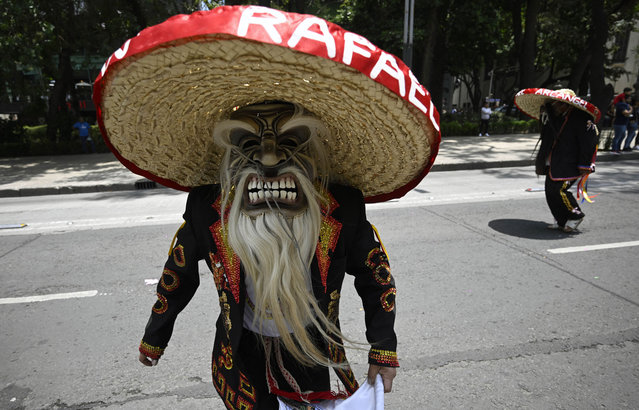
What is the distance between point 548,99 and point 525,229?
1.61 metres

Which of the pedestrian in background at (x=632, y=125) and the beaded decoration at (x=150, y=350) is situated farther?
the pedestrian in background at (x=632, y=125)

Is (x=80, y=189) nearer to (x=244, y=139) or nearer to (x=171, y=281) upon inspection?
(x=171, y=281)

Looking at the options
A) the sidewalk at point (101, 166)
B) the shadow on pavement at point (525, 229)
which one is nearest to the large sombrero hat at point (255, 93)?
the shadow on pavement at point (525, 229)

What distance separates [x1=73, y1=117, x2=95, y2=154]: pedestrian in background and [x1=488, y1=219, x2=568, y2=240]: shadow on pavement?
43.6 feet

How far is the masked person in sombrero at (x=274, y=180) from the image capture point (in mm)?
1066

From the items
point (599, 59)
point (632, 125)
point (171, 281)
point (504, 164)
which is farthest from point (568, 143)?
point (599, 59)

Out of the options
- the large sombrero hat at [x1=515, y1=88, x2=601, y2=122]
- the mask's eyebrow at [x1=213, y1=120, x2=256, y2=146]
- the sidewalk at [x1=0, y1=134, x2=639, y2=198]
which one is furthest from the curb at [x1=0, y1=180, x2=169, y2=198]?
the mask's eyebrow at [x1=213, y1=120, x2=256, y2=146]

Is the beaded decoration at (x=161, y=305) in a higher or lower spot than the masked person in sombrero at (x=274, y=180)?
lower

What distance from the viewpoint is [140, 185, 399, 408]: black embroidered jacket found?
1.34 m

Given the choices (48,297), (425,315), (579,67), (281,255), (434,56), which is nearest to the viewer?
(281,255)

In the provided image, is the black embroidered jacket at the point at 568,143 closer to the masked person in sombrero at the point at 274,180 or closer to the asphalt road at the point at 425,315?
the asphalt road at the point at 425,315

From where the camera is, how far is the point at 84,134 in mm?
13508

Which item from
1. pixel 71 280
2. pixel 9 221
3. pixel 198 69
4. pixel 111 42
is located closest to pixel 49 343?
pixel 71 280

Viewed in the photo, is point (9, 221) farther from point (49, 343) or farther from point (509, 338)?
point (509, 338)
